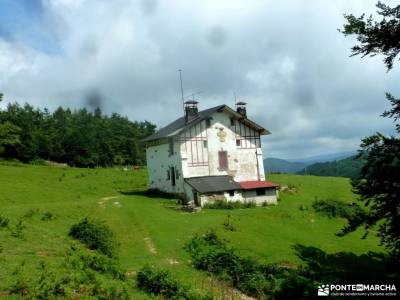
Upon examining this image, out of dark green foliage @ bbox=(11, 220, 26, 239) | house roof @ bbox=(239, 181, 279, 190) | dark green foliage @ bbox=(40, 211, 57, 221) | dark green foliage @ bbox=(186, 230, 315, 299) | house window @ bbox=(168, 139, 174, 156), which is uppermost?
house window @ bbox=(168, 139, 174, 156)

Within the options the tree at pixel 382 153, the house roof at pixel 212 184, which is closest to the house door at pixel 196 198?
the house roof at pixel 212 184

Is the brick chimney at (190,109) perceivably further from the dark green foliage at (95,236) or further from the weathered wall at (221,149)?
the dark green foliage at (95,236)

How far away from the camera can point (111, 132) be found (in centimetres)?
12106

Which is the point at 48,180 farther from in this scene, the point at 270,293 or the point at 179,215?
the point at 270,293

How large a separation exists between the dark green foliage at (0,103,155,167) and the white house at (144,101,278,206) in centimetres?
3697

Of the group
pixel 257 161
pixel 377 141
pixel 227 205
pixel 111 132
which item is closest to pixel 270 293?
pixel 377 141

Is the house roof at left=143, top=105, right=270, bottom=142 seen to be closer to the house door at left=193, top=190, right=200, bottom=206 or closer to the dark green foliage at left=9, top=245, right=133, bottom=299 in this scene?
the house door at left=193, top=190, right=200, bottom=206

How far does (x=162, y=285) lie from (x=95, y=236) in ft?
29.4

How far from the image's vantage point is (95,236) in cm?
2652

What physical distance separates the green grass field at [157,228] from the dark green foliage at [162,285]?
80 centimetres

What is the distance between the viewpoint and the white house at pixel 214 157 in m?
45.4

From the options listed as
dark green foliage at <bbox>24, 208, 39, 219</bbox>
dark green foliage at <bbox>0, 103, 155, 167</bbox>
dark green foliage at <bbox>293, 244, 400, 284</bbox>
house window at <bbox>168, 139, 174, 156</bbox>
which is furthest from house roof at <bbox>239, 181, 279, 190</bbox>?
dark green foliage at <bbox>0, 103, 155, 167</bbox>

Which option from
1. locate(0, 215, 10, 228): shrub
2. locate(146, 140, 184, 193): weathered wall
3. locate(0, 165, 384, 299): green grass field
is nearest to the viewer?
locate(0, 165, 384, 299): green grass field

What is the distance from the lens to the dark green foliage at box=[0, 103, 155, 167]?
87.8m
